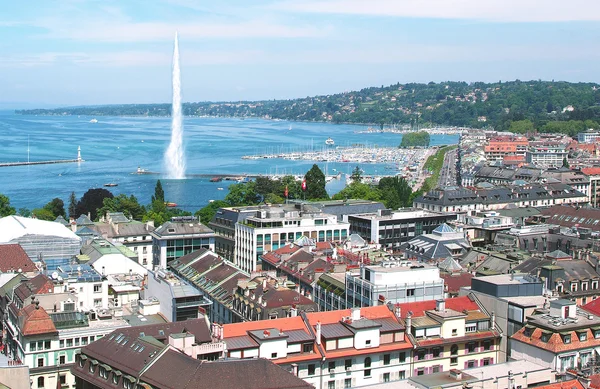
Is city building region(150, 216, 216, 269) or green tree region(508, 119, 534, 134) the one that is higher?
green tree region(508, 119, 534, 134)

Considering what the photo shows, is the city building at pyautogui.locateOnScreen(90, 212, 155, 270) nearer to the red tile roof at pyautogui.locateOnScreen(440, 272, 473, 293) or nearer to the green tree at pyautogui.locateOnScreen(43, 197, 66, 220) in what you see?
the green tree at pyautogui.locateOnScreen(43, 197, 66, 220)

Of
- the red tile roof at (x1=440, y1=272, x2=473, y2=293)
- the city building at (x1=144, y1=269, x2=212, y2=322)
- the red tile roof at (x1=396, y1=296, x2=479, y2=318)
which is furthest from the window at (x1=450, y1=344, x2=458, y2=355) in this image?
the city building at (x1=144, y1=269, x2=212, y2=322)

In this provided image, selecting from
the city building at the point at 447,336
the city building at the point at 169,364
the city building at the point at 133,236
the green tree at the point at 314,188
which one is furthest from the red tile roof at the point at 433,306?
the green tree at the point at 314,188

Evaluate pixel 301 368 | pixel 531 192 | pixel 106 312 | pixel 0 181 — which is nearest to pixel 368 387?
pixel 301 368

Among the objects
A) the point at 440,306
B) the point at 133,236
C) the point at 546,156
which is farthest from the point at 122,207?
the point at 546,156

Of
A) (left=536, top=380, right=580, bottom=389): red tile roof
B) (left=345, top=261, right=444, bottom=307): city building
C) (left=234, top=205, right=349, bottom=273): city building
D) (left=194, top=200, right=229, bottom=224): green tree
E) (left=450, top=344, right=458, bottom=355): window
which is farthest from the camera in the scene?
(left=194, top=200, right=229, bottom=224): green tree

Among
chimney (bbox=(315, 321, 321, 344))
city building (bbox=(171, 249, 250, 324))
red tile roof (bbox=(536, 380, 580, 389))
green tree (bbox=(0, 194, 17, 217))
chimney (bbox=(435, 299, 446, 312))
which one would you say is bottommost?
green tree (bbox=(0, 194, 17, 217))

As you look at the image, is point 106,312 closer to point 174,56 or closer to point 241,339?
point 241,339

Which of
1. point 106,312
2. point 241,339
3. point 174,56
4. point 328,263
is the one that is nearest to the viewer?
point 241,339
